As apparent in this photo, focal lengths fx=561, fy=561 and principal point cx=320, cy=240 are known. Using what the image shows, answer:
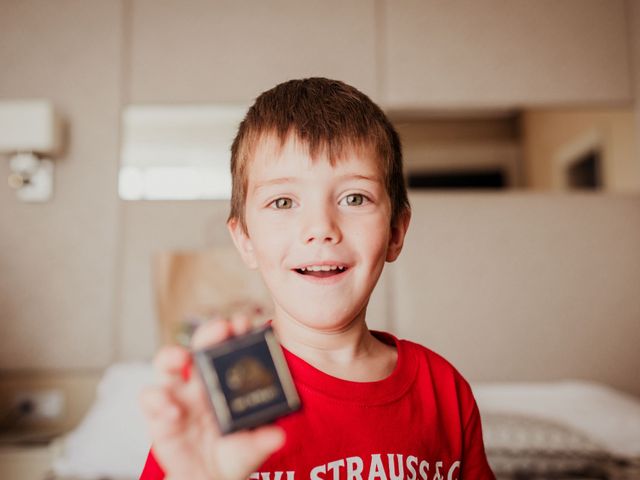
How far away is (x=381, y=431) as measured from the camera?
680 mm

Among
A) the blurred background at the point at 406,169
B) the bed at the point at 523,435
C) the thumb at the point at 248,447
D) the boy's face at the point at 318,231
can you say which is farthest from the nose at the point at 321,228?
the blurred background at the point at 406,169

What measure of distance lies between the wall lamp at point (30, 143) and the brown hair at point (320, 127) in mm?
1404

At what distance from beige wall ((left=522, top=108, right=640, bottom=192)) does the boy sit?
58.2 inches

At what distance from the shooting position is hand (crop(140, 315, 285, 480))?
1.53 ft

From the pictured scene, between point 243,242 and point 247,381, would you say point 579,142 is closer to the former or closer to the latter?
point 243,242

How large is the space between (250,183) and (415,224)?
1368 mm

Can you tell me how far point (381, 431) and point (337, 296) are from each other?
0.17 metres

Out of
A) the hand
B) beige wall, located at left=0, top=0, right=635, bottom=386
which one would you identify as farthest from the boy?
beige wall, located at left=0, top=0, right=635, bottom=386

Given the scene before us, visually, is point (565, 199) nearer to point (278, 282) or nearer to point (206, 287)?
point (206, 287)

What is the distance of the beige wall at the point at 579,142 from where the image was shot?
210 centimetres

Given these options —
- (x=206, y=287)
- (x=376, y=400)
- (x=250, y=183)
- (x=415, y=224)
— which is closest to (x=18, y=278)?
(x=206, y=287)

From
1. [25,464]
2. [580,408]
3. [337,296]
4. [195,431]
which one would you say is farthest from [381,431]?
[25,464]

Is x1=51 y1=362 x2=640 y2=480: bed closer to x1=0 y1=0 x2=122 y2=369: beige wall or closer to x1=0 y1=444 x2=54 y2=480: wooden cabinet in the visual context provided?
x1=0 y1=444 x2=54 y2=480: wooden cabinet

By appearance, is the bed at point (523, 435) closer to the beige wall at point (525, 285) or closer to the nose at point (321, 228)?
the beige wall at point (525, 285)
